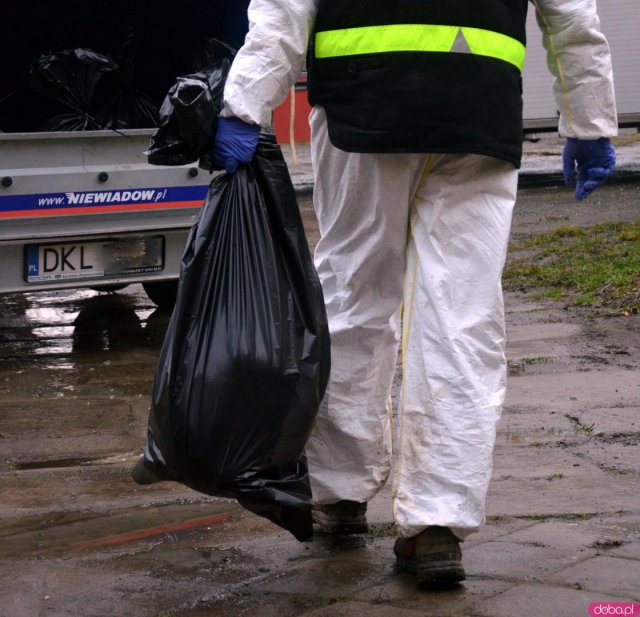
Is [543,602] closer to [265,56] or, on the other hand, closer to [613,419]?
[265,56]

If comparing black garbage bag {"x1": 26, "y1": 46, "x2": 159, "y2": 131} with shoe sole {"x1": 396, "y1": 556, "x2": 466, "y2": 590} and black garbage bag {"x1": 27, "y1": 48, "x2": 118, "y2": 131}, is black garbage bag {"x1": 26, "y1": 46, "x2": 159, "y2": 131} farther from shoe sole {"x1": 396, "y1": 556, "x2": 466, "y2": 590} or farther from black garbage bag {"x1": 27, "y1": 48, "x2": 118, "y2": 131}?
shoe sole {"x1": 396, "y1": 556, "x2": 466, "y2": 590}

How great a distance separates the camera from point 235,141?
302cm

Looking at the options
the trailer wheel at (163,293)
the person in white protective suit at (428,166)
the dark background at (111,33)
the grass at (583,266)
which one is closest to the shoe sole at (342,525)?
the person in white protective suit at (428,166)

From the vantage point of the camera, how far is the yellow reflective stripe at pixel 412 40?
295 cm

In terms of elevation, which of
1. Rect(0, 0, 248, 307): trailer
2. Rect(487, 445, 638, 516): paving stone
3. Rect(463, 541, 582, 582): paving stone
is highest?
Rect(0, 0, 248, 307): trailer

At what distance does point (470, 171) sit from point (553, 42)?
0.47m

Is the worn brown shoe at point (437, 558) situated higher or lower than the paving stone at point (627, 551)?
higher

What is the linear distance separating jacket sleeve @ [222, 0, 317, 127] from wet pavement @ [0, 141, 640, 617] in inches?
43.4

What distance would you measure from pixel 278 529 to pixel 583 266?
4.61 m

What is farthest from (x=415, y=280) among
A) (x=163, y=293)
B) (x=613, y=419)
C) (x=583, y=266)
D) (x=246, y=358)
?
(x=583, y=266)

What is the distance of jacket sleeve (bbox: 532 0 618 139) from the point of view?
10.5ft

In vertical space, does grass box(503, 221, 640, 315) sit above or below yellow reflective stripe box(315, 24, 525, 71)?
below

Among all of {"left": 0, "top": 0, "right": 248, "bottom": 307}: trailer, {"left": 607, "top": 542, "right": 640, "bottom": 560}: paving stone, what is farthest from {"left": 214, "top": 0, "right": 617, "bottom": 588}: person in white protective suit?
{"left": 0, "top": 0, "right": 248, "bottom": 307}: trailer

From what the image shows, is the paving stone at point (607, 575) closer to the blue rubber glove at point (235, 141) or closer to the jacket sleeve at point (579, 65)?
the jacket sleeve at point (579, 65)
